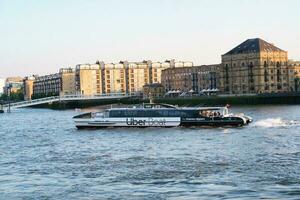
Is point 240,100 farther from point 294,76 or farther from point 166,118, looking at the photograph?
point 166,118

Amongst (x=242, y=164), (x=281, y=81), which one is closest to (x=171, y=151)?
(x=242, y=164)

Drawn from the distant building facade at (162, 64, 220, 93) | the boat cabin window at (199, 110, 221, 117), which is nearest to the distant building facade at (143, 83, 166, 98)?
the distant building facade at (162, 64, 220, 93)

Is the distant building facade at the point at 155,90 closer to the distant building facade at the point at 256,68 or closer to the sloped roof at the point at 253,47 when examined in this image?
the distant building facade at the point at 256,68

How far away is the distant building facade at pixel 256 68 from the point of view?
153250mm

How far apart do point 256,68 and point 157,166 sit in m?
120

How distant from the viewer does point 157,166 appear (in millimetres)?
36844

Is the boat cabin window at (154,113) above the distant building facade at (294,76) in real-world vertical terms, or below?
below

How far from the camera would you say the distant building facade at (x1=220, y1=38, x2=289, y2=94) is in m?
153

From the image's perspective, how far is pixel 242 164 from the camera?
36.3 m

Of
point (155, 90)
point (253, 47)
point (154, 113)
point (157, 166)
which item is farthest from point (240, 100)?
point (157, 166)

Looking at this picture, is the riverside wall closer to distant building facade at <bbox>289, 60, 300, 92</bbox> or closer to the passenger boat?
distant building facade at <bbox>289, 60, 300, 92</bbox>

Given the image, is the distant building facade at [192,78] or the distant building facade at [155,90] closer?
the distant building facade at [192,78]

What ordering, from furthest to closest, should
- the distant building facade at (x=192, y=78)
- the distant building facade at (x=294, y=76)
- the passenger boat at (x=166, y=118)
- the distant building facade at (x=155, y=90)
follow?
the distant building facade at (x=155, y=90)
the distant building facade at (x=192, y=78)
the distant building facade at (x=294, y=76)
the passenger boat at (x=166, y=118)

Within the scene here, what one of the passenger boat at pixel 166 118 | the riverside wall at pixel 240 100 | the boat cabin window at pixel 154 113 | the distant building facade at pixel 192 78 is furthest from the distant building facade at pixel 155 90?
the boat cabin window at pixel 154 113
